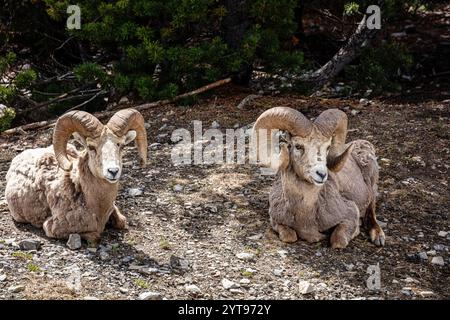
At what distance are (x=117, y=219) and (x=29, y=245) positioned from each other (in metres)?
1.03

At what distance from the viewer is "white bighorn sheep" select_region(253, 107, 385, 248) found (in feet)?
24.7

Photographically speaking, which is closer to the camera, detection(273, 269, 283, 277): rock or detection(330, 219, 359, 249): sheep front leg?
detection(273, 269, 283, 277): rock

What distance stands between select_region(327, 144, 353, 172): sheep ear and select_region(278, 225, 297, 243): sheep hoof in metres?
0.83

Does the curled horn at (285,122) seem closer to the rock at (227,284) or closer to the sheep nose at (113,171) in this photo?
the rock at (227,284)

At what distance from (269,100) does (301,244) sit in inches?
203

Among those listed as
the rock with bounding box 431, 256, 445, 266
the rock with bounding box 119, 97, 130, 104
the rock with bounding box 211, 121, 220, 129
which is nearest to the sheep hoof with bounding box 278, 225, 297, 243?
the rock with bounding box 431, 256, 445, 266

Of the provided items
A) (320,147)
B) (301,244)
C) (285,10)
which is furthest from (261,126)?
(285,10)

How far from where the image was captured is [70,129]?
7.64 m

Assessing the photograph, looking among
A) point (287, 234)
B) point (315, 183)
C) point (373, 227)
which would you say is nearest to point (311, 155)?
point (315, 183)

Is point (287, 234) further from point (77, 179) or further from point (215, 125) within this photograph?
point (215, 125)

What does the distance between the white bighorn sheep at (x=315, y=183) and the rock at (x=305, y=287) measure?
2.83ft

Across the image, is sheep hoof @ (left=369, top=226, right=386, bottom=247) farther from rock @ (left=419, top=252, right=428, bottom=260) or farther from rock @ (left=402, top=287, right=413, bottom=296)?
rock @ (left=402, top=287, right=413, bottom=296)

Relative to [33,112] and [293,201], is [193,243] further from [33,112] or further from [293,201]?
[33,112]
